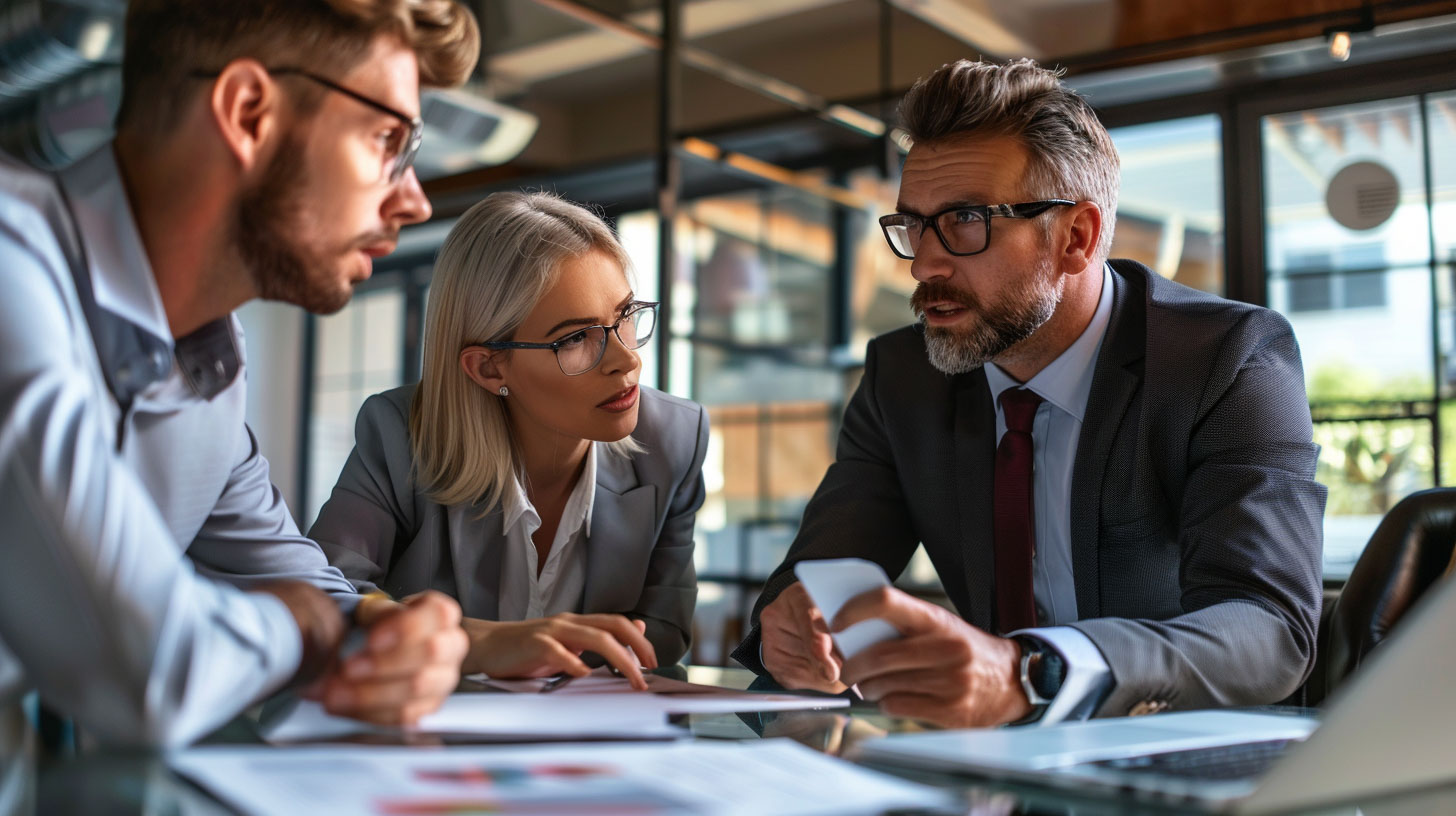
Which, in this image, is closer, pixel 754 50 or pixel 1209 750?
pixel 1209 750

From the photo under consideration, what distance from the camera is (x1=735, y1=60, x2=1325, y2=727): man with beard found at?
4.69 ft

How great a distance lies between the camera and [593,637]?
124 centimetres

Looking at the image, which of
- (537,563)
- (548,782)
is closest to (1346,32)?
(537,563)

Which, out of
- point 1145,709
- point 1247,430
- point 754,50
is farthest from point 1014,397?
point 754,50

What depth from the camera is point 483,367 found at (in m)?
1.99

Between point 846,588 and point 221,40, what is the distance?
0.78m

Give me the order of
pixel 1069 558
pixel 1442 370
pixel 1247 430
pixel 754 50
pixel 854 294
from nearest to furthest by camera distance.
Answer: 1. pixel 1247 430
2. pixel 1069 558
3. pixel 1442 370
4. pixel 754 50
5. pixel 854 294

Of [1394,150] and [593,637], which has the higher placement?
[1394,150]

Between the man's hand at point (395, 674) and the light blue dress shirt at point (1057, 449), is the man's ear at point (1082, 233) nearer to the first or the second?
the light blue dress shirt at point (1057, 449)

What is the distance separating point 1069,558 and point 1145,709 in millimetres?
668

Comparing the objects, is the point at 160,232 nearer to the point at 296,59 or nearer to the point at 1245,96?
the point at 296,59

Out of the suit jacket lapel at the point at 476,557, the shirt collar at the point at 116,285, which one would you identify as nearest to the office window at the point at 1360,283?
the suit jacket lapel at the point at 476,557

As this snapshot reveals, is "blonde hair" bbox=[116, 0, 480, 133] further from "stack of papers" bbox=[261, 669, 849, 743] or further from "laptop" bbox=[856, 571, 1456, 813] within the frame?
"laptop" bbox=[856, 571, 1456, 813]

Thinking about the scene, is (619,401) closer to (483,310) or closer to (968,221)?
(483,310)
